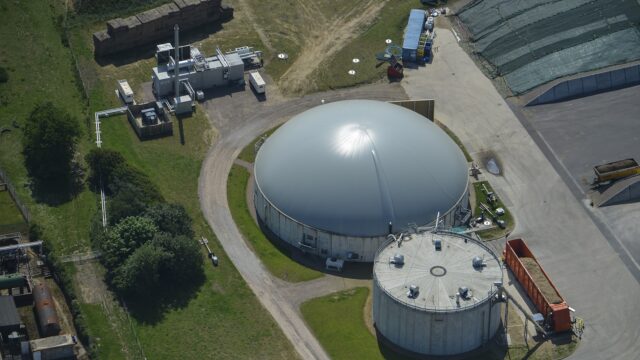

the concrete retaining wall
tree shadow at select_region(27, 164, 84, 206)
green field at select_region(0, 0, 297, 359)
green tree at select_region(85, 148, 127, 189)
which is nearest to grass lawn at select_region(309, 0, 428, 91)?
green field at select_region(0, 0, 297, 359)

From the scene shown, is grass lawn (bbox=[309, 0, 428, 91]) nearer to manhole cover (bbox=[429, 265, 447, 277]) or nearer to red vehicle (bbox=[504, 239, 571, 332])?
red vehicle (bbox=[504, 239, 571, 332])

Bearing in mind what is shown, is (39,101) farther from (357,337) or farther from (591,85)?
(591,85)

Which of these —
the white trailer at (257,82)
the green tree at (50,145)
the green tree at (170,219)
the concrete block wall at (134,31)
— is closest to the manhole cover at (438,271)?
the green tree at (170,219)

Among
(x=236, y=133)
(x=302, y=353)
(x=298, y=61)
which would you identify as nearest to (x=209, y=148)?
(x=236, y=133)

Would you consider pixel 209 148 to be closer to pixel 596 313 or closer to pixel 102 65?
pixel 102 65

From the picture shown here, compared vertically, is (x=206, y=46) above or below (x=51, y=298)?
above
